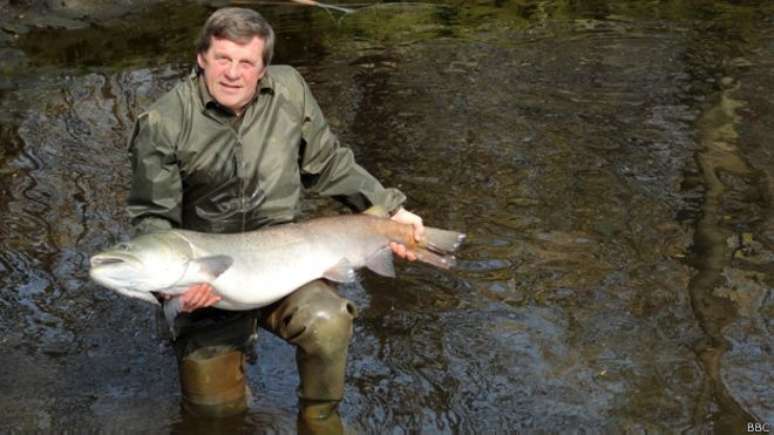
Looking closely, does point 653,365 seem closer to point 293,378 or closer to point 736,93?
point 293,378

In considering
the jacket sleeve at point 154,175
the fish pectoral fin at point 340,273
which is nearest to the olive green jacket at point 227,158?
the jacket sleeve at point 154,175

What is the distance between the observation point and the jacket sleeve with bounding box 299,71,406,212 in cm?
464

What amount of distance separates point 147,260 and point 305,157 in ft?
3.57

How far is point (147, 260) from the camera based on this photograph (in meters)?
3.80

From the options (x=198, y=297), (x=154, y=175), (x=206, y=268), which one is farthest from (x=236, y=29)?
→ (x=198, y=297)

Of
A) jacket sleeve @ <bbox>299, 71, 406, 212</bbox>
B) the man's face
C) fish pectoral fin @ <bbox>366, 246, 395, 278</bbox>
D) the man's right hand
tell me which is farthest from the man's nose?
fish pectoral fin @ <bbox>366, 246, 395, 278</bbox>

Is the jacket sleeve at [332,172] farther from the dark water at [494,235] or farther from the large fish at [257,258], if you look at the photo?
the dark water at [494,235]

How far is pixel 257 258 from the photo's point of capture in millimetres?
4148

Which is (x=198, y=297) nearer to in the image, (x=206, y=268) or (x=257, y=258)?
(x=206, y=268)

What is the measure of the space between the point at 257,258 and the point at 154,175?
519 mm

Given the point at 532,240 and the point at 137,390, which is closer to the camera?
the point at 137,390

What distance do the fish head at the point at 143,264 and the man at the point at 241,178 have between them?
0.48ft

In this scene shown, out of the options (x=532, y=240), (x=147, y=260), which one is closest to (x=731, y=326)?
(x=532, y=240)

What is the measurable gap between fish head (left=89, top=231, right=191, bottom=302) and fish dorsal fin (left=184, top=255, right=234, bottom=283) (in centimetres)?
3
